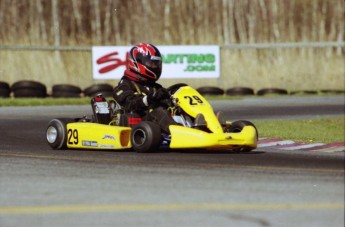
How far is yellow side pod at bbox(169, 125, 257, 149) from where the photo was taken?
1022cm

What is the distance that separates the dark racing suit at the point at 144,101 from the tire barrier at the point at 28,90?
566 inches

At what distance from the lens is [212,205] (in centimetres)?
677

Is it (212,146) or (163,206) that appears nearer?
(163,206)

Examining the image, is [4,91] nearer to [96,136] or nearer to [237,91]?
[237,91]

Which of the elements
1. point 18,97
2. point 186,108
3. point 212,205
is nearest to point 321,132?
point 186,108

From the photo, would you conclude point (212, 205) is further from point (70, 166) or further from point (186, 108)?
point (186, 108)

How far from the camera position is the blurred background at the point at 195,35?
30781 millimetres

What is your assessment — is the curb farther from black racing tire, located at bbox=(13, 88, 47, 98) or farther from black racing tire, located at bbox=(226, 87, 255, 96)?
black racing tire, located at bbox=(226, 87, 255, 96)

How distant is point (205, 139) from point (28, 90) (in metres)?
15.9

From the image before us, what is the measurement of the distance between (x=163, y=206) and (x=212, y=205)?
0.37 m

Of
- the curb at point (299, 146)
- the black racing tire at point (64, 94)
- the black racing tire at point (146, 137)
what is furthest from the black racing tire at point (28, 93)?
the black racing tire at point (146, 137)

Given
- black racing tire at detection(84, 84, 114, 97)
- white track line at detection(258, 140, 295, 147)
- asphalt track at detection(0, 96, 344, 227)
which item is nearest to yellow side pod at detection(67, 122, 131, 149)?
asphalt track at detection(0, 96, 344, 227)

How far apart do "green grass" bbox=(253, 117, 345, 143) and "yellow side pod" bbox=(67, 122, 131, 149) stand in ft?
10.4

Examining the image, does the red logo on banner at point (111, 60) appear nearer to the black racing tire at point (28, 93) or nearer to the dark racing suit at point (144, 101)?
the black racing tire at point (28, 93)
